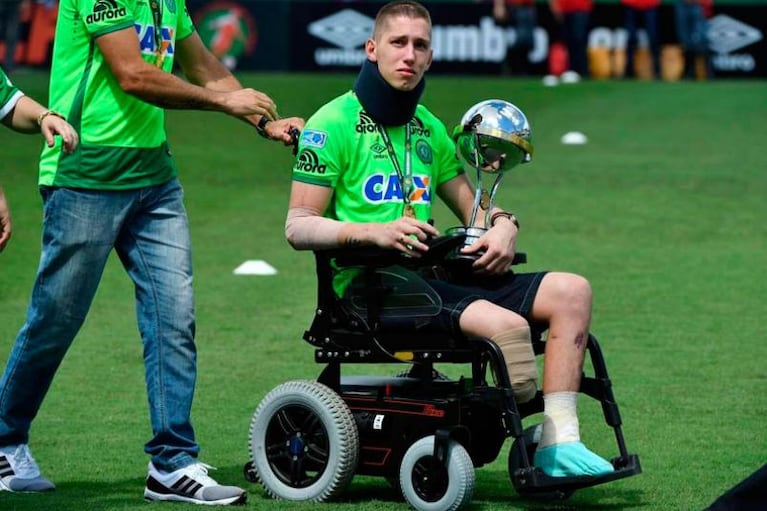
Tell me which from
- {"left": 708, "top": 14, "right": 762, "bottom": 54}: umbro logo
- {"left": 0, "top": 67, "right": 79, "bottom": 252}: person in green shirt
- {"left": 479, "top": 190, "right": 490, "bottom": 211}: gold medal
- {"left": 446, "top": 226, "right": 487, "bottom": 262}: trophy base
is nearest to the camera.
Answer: {"left": 0, "top": 67, "right": 79, "bottom": 252}: person in green shirt

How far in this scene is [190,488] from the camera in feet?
19.0

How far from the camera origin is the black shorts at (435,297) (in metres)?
5.50

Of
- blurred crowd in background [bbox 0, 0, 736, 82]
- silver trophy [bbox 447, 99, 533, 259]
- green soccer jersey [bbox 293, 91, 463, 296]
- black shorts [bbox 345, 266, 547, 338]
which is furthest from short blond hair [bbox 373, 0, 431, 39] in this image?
blurred crowd in background [bbox 0, 0, 736, 82]

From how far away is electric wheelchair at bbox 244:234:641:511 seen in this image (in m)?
5.40

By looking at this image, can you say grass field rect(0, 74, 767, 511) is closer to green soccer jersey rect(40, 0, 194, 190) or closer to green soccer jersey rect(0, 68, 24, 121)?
green soccer jersey rect(40, 0, 194, 190)

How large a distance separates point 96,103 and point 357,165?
2.98 feet

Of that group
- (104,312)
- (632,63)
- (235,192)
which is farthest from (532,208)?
(632,63)

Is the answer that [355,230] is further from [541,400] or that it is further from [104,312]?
[104,312]

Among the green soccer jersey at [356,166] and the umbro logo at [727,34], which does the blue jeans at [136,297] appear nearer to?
the green soccer jersey at [356,166]

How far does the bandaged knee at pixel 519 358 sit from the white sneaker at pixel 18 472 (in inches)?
68.2

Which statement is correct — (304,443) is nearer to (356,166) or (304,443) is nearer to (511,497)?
(511,497)

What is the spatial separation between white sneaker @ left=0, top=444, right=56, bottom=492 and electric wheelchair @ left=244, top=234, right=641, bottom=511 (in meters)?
0.76

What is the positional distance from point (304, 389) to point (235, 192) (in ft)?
32.1

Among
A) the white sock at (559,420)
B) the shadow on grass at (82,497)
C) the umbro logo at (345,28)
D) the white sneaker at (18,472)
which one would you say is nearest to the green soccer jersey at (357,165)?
the white sock at (559,420)
